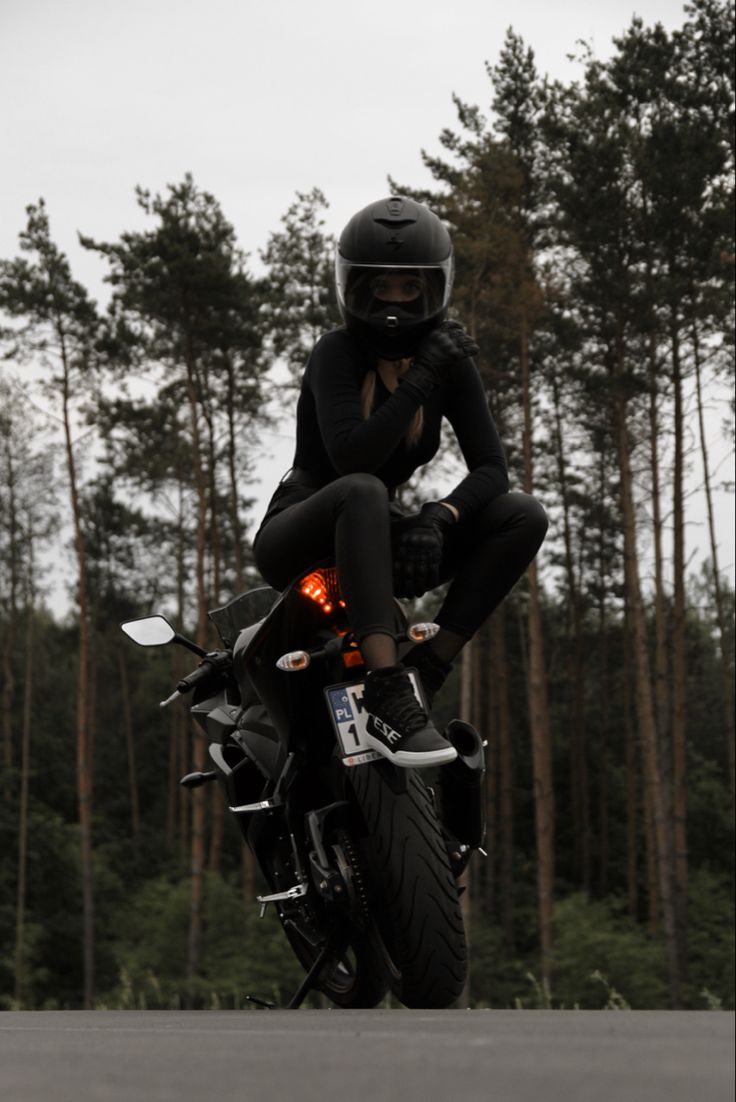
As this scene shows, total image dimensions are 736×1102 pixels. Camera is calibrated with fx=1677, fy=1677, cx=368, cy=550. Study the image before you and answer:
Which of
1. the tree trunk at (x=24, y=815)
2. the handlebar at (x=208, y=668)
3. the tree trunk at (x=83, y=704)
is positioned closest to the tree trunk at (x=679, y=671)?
the tree trunk at (x=83, y=704)

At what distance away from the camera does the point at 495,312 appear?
3647 centimetres

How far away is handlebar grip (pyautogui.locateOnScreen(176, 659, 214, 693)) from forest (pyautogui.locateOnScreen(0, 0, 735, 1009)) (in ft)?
96.9

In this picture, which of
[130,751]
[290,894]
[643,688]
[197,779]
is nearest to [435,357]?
[290,894]

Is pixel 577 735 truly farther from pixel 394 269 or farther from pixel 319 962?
pixel 394 269

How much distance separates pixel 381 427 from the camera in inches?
191

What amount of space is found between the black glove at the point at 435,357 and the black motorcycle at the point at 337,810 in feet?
2.05

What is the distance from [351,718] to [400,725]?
7.1 inches

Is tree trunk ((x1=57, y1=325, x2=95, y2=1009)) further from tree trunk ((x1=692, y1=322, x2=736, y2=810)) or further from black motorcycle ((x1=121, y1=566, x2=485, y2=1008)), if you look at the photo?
black motorcycle ((x1=121, y1=566, x2=485, y2=1008))

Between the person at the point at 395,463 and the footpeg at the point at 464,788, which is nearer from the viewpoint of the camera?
the person at the point at 395,463

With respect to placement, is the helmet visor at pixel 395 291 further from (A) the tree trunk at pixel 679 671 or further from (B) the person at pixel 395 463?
(A) the tree trunk at pixel 679 671

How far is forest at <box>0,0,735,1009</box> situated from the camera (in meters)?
34.9

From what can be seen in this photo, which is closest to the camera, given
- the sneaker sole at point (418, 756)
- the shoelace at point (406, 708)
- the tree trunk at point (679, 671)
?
the sneaker sole at point (418, 756)

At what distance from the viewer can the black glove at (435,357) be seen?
4.91 metres

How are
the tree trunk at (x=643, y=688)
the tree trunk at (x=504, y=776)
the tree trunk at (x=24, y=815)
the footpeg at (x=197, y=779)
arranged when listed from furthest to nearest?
the tree trunk at (x=504, y=776) → the tree trunk at (x=24, y=815) → the tree trunk at (x=643, y=688) → the footpeg at (x=197, y=779)
